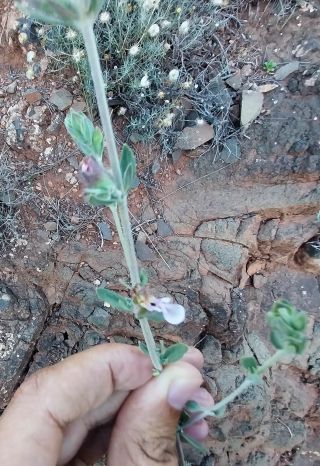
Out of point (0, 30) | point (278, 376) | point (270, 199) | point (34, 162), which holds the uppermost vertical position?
point (0, 30)

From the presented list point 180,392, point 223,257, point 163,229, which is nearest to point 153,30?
point 163,229

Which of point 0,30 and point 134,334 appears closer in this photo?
point 134,334

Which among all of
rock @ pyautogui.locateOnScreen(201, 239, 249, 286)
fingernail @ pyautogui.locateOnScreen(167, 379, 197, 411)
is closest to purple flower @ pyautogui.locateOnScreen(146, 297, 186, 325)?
fingernail @ pyautogui.locateOnScreen(167, 379, 197, 411)

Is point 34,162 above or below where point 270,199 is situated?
above

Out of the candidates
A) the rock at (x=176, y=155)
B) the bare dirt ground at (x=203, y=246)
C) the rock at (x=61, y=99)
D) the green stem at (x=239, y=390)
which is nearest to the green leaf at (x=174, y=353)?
the green stem at (x=239, y=390)

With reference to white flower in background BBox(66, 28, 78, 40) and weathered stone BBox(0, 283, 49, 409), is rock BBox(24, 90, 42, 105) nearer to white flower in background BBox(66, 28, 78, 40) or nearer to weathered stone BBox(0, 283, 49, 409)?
white flower in background BBox(66, 28, 78, 40)

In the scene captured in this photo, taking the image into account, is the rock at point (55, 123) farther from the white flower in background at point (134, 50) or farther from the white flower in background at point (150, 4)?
the white flower in background at point (150, 4)

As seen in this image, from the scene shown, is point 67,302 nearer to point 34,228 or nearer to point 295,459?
point 34,228

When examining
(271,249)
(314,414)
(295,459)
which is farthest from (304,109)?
(295,459)
